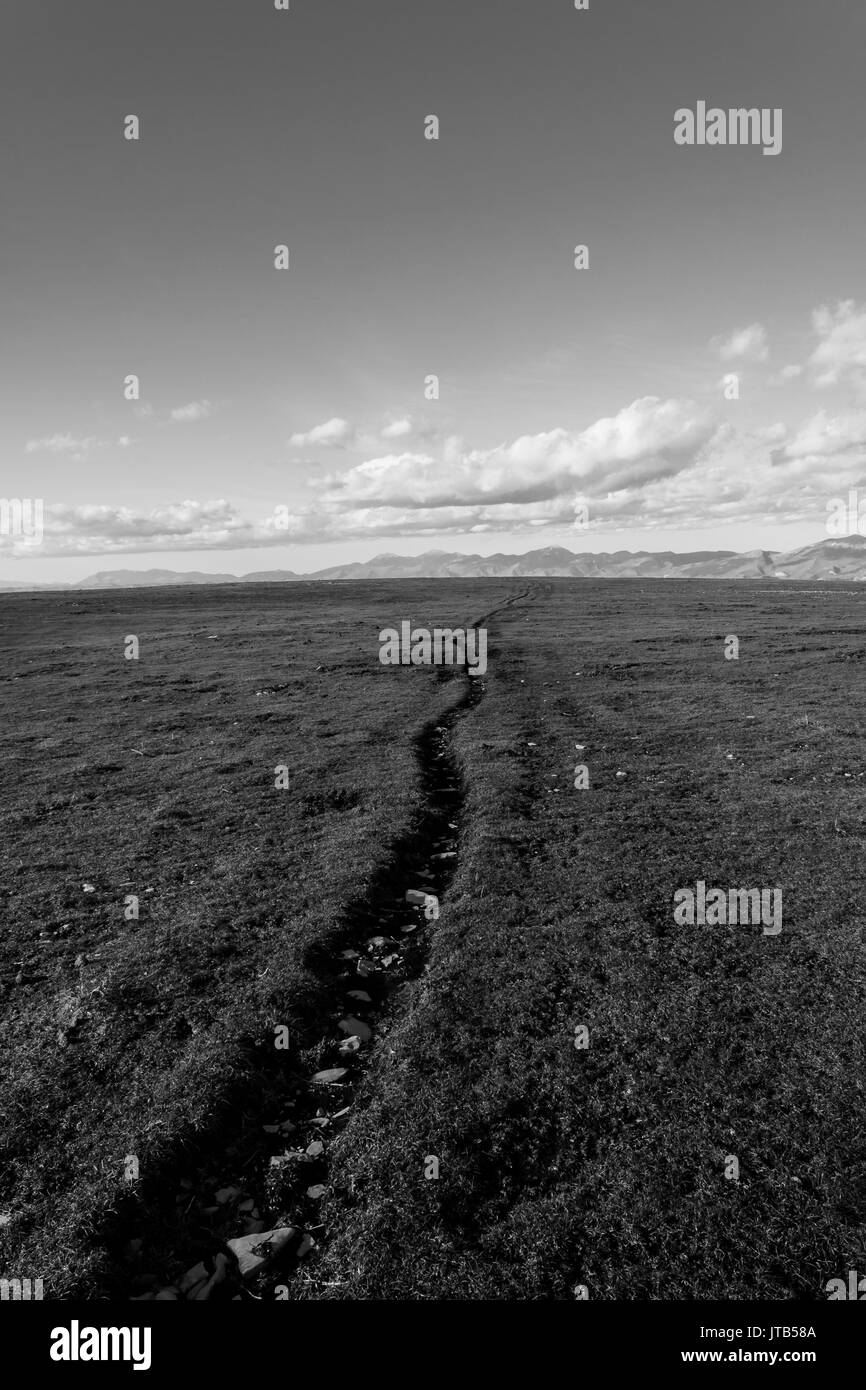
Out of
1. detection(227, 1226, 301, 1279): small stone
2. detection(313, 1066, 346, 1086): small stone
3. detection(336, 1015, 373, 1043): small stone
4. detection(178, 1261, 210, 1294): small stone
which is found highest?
detection(336, 1015, 373, 1043): small stone

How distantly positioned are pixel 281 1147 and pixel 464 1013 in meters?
3.39

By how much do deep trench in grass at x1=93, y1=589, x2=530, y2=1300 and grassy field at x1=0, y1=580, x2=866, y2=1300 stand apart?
5cm

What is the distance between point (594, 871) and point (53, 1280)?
12164 millimetres

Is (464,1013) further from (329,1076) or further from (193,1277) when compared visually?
(193,1277)

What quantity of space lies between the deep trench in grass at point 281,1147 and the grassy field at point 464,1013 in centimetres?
5

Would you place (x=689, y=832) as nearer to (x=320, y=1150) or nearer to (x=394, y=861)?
→ (x=394, y=861)

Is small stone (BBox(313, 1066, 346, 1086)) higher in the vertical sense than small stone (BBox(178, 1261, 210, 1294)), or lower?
higher

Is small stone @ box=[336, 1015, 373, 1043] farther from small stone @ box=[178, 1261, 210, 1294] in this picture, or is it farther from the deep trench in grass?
small stone @ box=[178, 1261, 210, 1294]

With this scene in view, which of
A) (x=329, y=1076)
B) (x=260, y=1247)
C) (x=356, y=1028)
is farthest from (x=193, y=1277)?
(x=356, y=1028)

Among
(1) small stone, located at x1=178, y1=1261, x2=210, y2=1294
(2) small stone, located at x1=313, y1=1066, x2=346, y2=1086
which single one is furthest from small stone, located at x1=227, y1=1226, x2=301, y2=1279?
(2) small stone, located at x1=313, y1=1066, x2=346, y2=1086

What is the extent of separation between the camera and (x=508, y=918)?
45.9 feet

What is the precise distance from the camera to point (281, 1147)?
8930 millimetres

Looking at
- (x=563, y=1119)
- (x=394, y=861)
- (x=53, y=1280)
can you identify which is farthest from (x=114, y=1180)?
(x=394, y=861)

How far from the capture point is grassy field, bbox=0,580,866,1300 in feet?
24.2
